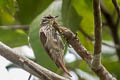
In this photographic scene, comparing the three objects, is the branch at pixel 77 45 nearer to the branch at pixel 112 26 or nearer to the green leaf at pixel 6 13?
the green leaf at pixel 6 13

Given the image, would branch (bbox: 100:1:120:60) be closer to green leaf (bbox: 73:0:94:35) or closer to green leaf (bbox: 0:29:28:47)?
green leaf (bbox: 73:0:94:35)

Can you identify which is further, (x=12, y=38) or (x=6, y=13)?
(x=6, y=13)

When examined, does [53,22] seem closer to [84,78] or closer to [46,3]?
[46,3]

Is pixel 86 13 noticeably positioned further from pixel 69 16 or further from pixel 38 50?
pixel 38 50

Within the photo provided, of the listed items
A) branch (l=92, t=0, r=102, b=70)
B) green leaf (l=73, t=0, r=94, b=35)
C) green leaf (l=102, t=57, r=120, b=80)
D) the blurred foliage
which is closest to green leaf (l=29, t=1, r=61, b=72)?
the blurred foliage

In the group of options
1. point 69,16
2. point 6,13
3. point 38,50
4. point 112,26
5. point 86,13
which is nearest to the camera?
point 38,50

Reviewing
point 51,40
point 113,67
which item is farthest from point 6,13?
point 51,40

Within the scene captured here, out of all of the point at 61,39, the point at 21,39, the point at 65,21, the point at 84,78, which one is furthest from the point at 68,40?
the point at 84,78
